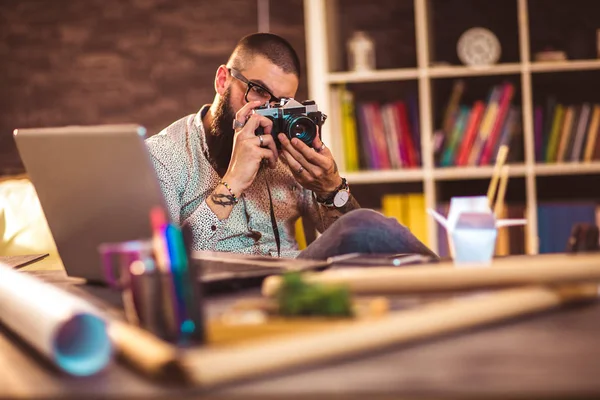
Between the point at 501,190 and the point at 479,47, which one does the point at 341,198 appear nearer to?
the point at 501,190

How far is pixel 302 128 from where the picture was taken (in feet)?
7.13

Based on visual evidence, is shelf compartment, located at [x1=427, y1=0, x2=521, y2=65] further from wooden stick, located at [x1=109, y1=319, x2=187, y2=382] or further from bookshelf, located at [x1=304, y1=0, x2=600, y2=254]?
wooden stick, located at [x1=109, y1=319, x2=187, y2=382]

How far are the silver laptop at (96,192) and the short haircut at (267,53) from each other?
1.03 meters

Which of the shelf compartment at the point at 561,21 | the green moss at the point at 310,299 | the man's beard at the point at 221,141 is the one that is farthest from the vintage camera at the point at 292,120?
the shelf compartment at the point at 561,21

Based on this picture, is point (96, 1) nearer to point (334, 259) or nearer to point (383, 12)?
point (383, 12)

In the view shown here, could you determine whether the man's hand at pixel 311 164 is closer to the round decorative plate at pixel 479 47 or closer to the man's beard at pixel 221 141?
the man's beard at pixel 221 141

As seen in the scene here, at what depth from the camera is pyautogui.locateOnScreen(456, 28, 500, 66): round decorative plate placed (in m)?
3.31

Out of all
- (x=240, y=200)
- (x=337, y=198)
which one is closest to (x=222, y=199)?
(x=240, y=200)

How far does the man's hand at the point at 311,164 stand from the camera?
7.10 feet

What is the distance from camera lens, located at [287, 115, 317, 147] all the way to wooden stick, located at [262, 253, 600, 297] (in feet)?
3.82

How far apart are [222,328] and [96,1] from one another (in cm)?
290

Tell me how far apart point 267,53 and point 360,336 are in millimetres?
1606

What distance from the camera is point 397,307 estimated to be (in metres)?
1.00

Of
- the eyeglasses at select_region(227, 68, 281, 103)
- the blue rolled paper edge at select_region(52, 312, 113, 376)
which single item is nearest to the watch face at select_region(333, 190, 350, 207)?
the eyeglasses at select_region(227, 68, 281, 103)
